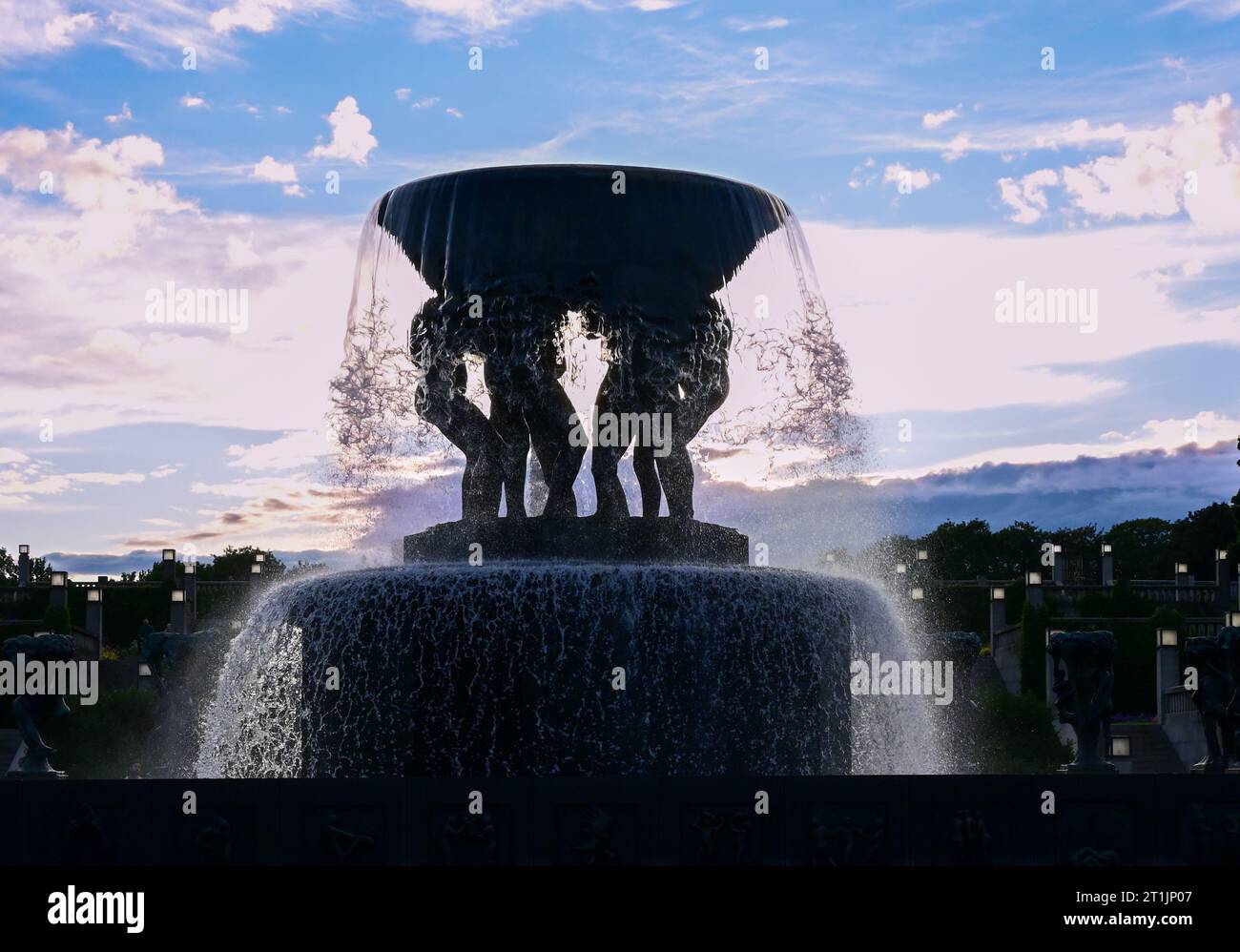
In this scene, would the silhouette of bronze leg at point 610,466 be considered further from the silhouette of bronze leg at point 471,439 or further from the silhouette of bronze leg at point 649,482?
the silhouette of bronze leg at point 471,439

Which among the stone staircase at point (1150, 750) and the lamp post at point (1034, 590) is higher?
the lamp post at point (1034, 590)

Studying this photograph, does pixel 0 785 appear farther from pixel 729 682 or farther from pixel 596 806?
pixel 729 682

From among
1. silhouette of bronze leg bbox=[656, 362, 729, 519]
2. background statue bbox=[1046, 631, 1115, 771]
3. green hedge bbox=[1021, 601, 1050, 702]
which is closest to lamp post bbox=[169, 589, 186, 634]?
green hedge bbox=[1021, 601, 1050, 702]

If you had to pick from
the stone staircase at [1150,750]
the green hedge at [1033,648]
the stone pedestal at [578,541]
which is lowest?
the stone staircase at [1150,750]

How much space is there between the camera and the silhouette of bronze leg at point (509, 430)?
19.9 meters

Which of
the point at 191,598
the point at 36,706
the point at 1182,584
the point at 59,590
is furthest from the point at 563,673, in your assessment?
the point at 1182,584

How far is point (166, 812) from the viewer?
15.3 metres

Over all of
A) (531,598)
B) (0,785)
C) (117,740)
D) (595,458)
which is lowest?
(117,740)

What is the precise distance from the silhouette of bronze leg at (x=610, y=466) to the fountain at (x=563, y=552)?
0.03 metres

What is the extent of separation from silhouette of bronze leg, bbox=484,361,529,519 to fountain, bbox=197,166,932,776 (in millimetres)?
31

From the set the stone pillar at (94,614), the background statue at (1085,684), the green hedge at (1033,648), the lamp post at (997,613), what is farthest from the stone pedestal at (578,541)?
the stone pillar at (94,614)
